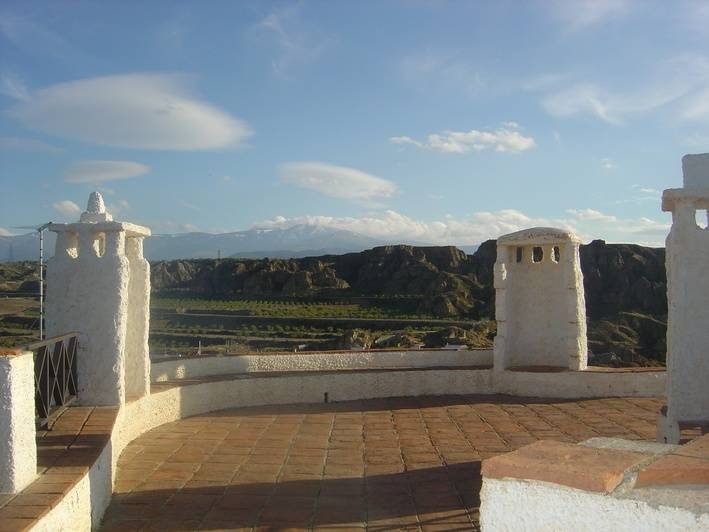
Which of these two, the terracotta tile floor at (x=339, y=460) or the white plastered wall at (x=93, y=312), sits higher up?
the white plastered wall at (x=93, y=312)

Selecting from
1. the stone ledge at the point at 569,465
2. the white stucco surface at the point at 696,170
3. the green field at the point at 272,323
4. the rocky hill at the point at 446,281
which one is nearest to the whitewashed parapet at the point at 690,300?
the white stucco surface at the point at 696,170

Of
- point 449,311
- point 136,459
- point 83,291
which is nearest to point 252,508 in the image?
point 136,459

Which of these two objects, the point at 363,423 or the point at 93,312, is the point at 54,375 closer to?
the point at 93,312

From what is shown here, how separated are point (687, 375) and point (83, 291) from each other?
5869 mm

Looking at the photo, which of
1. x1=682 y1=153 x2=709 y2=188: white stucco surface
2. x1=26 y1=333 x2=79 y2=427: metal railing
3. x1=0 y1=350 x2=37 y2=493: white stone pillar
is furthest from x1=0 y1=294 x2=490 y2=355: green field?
x1=0 y1=350 x2=37 y2=493: white stone pillar

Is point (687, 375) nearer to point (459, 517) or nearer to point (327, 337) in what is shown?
point (459, 517)

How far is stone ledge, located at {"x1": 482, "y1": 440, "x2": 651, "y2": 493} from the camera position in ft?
5.68

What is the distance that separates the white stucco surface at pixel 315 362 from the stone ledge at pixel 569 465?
28.3ft

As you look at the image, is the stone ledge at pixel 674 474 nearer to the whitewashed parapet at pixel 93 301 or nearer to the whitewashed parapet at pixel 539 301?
the whitewashed parapet at pixel 93 301

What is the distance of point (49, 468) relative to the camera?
460 centimetres

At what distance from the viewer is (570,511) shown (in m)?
1.75

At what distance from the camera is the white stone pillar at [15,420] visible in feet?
13.1

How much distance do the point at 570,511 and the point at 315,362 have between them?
32.9ft

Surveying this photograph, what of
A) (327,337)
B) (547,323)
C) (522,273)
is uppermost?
(522,273)
